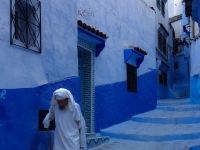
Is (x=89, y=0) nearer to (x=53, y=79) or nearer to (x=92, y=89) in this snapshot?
(x=92, y=89)

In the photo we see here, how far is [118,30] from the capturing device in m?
10.0

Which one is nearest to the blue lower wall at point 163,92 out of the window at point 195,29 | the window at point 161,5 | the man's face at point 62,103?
the window at point 195,29

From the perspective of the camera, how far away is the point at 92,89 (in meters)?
8.35

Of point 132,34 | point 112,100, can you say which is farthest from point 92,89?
point 132,34

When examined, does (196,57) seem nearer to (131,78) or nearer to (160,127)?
(131,78)

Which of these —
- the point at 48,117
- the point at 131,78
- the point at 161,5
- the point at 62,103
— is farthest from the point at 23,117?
the point at 161,5

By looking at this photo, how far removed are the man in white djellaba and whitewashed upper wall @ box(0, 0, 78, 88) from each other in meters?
0.71

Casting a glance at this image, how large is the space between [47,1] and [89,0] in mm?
3087

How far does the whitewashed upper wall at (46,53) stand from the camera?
4.40 metres

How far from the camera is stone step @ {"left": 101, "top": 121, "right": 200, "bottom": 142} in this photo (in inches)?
332

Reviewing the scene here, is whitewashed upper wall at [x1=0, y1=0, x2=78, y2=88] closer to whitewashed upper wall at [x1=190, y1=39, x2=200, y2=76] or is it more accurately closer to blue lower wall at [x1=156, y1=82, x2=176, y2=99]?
whitewashed upper wall at [x1=190, y1=39, x2=200, y2=76]

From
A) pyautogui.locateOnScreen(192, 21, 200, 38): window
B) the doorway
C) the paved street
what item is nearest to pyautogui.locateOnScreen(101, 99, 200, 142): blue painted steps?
the paved street

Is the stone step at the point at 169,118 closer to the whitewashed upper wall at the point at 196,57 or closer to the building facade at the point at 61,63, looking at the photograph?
the building facade at the point at 61,63

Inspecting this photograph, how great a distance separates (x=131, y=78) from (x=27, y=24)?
253 inches
